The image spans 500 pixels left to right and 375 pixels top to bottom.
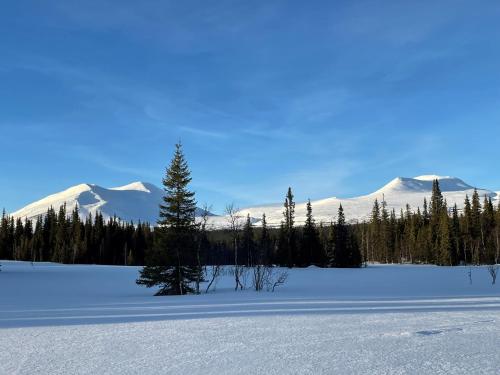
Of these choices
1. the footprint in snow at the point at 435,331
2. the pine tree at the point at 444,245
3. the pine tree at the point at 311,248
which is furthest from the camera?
the pine tree at the point at 444,245

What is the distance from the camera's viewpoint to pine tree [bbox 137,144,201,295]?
26203 millimetres

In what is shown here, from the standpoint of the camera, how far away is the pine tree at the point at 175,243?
2620cm

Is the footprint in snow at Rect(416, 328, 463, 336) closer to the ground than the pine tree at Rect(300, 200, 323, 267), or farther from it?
closer to the ground

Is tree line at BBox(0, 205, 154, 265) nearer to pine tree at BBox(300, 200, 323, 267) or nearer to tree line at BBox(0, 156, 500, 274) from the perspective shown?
tree line at BBox(0, 156, 500, 274)

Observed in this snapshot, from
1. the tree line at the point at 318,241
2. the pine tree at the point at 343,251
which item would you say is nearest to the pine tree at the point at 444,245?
the tree line at the point at 318,241

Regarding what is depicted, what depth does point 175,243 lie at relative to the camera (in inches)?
1032


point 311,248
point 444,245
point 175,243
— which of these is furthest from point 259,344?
point 444,245

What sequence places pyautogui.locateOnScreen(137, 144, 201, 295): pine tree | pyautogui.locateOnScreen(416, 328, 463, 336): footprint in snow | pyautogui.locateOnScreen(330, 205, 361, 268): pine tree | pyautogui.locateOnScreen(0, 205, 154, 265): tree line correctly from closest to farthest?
1. pyautogui.locateOnScreen(416, 328, 463, 336): footprint in snow
2. pyautogui.locateOnScreen(137, 144, 201, 295): pine tree
3. pyautogui.locateOnScreen(330, 205, 361, 268): pine tree
4. pyautogui.locateOnScreen(0, 205, 154, 265): tree line

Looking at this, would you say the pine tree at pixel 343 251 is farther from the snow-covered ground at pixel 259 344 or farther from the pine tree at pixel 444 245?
the snow-covered ground at pixel 259 344

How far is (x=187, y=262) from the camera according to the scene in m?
26.6

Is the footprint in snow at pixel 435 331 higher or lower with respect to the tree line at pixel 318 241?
lower

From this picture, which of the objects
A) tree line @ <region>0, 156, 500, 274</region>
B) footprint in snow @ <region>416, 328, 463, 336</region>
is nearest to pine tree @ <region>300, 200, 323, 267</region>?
tree line @ <region>0, 156, 500, 274</region>

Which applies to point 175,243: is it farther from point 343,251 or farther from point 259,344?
point 343,251

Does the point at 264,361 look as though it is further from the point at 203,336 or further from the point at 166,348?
the point at 203,336
